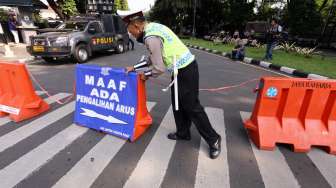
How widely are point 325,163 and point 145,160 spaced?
2.38m

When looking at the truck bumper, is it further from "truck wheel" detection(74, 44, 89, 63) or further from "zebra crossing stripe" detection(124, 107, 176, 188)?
"zebra crossing stripe" detection(124, 107, 176, 188)

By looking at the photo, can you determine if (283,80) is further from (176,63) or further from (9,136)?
(9,136)

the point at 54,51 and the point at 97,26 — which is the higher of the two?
the point at 97,26

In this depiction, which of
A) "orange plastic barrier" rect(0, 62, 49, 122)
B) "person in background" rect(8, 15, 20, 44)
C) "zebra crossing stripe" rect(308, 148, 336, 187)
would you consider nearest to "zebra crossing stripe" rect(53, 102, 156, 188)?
"orange plastic barrier" rect(0, 62, 49, 122)

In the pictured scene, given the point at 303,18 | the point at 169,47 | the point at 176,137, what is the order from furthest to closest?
the point at 303,18 → the point at 176,137 → the point at 169,47

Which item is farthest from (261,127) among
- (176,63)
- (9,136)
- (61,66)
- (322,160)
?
(61,66)

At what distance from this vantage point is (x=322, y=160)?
3180 mm

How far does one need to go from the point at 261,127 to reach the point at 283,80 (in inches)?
29.2

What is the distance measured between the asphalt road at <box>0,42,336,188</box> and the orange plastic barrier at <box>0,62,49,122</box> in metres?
0.20

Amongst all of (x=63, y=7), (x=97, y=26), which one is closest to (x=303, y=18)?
(x=97, y=26)

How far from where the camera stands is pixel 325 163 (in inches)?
123

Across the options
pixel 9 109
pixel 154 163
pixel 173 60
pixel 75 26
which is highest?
pixel 75 26

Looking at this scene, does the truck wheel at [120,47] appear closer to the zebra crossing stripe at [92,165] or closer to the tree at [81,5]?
the zebra crossing stripe at [92,165]

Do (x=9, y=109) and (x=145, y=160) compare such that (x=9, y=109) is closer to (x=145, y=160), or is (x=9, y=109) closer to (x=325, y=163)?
(x=145, y=160)
